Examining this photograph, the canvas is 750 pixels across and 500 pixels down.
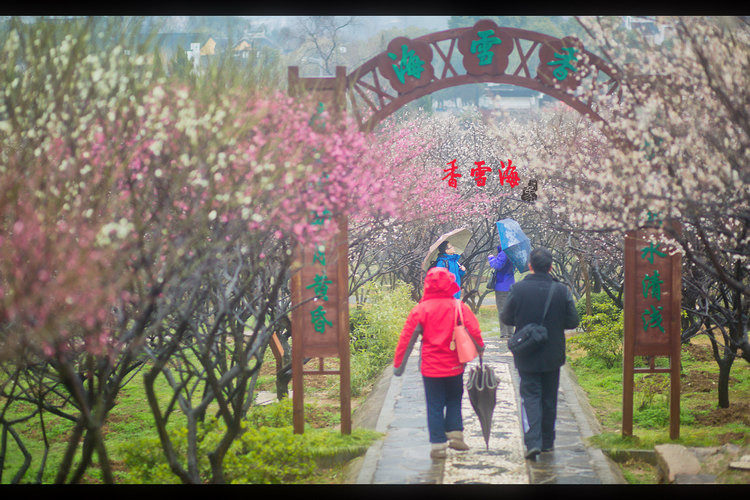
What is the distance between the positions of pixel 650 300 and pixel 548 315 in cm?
127

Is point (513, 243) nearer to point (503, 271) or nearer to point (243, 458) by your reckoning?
point (503, 271)

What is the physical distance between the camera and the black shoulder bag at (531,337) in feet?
20.3

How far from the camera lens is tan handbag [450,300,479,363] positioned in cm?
627

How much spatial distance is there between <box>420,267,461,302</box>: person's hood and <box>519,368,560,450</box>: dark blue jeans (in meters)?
0.97

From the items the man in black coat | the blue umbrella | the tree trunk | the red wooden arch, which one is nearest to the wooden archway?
the red wooden arch

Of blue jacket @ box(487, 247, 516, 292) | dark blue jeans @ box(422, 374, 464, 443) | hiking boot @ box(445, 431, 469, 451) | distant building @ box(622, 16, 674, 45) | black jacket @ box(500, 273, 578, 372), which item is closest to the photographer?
distant building @ box(622, 16, 674, 45)

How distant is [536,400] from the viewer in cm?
634

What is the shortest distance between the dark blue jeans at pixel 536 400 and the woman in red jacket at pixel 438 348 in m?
0.53

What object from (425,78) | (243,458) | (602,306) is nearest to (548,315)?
(425,78)

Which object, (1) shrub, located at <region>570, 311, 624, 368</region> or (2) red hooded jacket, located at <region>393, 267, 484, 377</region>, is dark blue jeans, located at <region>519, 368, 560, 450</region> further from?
(1) shrub, located at <region>570, 311, 624, 368</region>

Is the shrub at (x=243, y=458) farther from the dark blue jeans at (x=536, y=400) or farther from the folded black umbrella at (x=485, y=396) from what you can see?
the dark blue jeans at (x=536, y=400)

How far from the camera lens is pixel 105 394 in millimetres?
5348

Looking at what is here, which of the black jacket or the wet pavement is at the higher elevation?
the black jacket

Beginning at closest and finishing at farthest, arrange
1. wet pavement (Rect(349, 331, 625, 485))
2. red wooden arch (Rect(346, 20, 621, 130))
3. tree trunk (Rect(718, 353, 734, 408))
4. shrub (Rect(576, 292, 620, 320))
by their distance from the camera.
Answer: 1. wet pavement (Rect(349, 331, 625, 485))
2. red wooden arch (Rect(346, 20, 621, 130))
3. tree trunk (Rect(718, 353, 734, 408))
4. shrub (Rect(576, 292, 620, 320))
